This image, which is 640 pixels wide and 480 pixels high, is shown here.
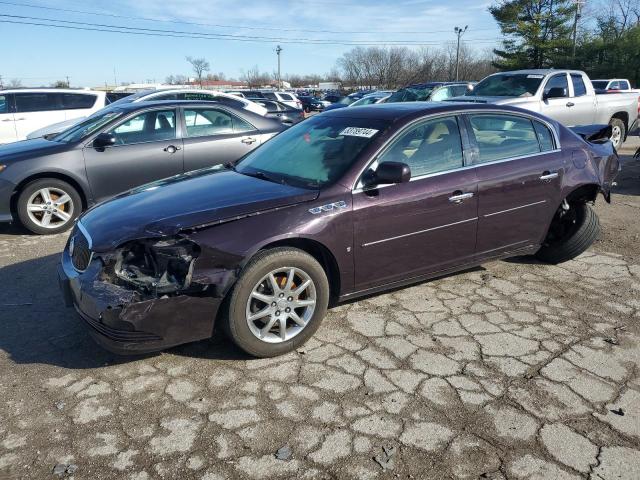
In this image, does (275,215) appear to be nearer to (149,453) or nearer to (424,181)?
(424,181)

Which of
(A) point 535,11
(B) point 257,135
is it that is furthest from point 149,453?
(A) point 535,11

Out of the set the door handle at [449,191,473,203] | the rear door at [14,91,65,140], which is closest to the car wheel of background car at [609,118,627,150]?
the door handle at [449,191,473,203]

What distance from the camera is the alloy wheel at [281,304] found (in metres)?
3.32

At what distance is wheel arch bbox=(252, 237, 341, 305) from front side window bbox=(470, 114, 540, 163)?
1.58m

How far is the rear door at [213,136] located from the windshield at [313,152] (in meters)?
2.58

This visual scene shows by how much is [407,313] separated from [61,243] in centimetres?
424

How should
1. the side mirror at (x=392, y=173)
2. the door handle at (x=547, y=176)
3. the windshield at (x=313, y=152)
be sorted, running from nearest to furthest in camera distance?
the side mirror at (x=392, y=173) → the windshield at (x=313, y=152) → the door handle at (x=547, y=176)

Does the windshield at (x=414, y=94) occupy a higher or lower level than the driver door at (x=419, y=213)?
higher

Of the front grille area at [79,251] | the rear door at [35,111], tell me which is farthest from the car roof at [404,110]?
the rear door at [35,111]

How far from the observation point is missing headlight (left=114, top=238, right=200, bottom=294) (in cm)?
309

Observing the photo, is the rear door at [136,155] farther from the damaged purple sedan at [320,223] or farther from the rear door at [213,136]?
the damaged purple sedan at [320,223]

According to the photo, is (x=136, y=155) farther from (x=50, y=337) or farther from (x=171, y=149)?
(x=50, y=337)

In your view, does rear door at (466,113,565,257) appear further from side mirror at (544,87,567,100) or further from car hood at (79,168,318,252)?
side mirror at (544,87,567,100)

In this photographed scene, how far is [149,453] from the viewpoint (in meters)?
2.57
